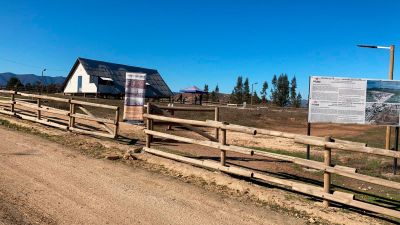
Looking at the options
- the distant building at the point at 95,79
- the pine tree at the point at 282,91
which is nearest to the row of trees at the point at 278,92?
the pine tree at the point at 282,91

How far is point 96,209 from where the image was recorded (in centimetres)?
622

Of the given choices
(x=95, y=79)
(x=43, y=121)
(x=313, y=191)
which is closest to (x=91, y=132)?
(x=43, y=121)

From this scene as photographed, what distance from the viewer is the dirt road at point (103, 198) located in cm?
592

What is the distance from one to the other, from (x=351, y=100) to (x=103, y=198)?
24.8 ft

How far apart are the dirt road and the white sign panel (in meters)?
4.83

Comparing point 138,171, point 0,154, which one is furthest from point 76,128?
point 138,171

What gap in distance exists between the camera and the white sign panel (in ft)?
36.9

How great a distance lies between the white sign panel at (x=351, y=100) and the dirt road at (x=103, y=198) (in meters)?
4.83

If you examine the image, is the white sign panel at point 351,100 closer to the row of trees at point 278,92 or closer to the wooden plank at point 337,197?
the wooden plank at point 337,197

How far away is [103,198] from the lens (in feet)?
22.4

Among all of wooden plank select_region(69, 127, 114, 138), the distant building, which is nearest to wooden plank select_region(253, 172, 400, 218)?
wooden plank select_region(69, 127, 114, 138)

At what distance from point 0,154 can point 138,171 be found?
3490mm

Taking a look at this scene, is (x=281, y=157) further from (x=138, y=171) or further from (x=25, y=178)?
(x=25, y=178)

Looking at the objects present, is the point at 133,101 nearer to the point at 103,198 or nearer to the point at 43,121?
the point at 43,121
